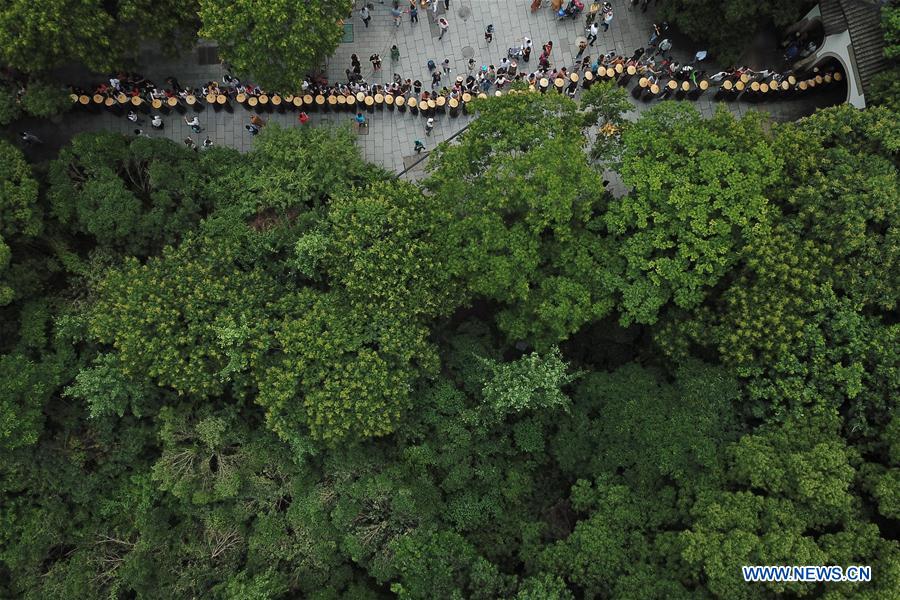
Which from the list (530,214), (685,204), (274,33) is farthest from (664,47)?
(274,33)

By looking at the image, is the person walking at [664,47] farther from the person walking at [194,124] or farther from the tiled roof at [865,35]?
the person walking at [194,124]

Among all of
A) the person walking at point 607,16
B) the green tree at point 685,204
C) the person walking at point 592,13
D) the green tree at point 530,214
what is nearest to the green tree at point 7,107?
the green tree at point 530,214

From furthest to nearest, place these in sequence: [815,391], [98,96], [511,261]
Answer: [98,96] → [511,261] → [815,391]

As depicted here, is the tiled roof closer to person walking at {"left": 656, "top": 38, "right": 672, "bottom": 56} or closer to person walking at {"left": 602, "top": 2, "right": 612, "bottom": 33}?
person walking at {"left": 656, "top": 38, "right": 672, "bottom": 56}

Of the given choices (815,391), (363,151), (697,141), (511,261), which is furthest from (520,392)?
(363,151)

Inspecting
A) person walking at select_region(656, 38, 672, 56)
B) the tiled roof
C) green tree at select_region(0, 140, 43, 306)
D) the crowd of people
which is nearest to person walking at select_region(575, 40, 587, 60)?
the crowd of people

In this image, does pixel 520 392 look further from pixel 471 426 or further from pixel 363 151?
pixel 363 151
